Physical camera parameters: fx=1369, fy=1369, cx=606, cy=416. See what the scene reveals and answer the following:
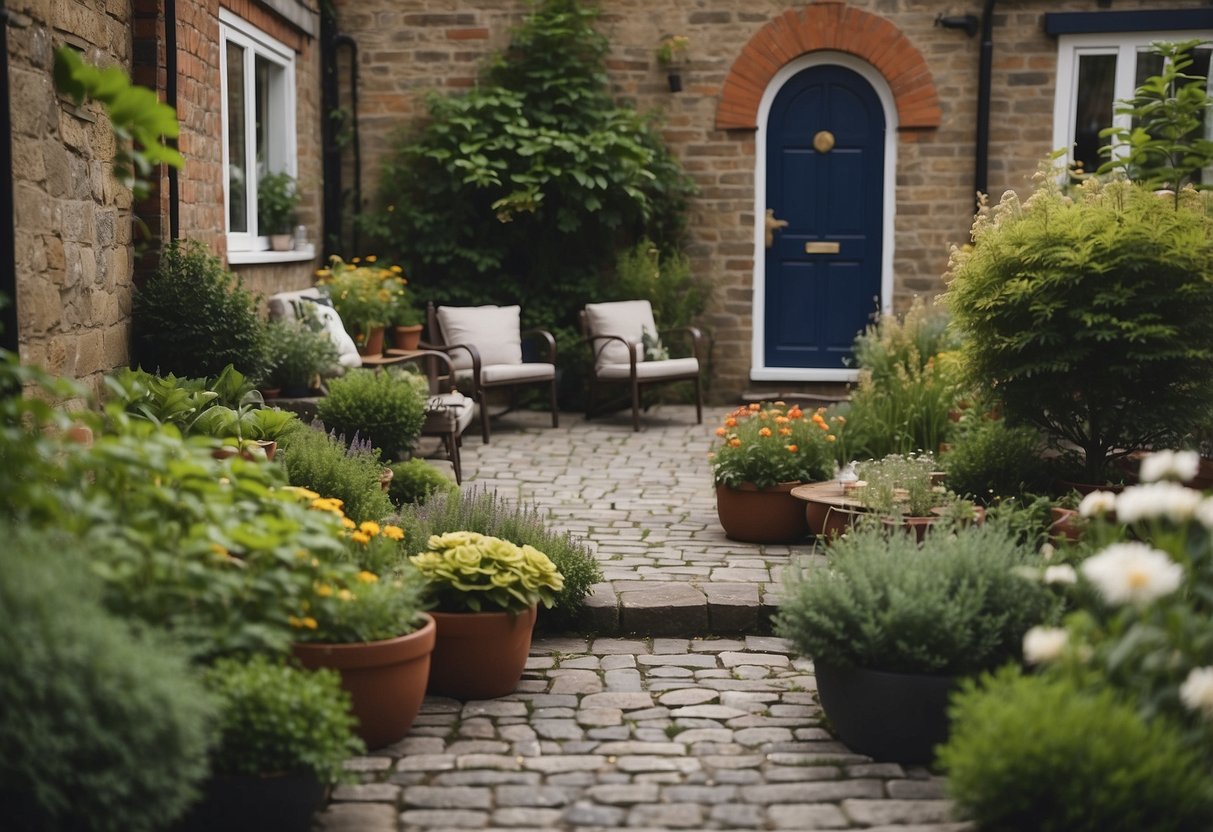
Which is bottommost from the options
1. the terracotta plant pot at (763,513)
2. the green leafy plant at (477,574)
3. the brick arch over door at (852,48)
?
the terracotta plant pot at (763,513)

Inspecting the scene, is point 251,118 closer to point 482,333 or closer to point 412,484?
point 482,333

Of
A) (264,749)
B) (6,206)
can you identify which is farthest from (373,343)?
(264,749)

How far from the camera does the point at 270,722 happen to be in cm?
308

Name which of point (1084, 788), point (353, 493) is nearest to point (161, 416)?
point (353, 493)

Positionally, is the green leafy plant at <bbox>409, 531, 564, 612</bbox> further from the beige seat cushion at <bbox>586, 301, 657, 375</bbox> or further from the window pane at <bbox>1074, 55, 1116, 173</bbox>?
the window pane at <bbox>1074, 55, 1116, 173</bbox>

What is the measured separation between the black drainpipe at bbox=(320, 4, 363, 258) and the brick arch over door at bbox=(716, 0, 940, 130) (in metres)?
3.10

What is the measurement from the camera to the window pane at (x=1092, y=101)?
1058 cm

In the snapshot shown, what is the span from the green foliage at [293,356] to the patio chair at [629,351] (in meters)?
2.86

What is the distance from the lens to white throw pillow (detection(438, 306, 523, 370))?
9719 millimetres

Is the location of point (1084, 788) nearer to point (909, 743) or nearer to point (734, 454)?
point (909, 743)

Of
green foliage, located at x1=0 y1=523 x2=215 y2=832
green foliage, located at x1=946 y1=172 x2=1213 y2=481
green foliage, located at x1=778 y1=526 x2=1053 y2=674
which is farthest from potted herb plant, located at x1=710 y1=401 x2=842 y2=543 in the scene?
green foliage, located at x1=0 y1=523 x2=215 y2=832

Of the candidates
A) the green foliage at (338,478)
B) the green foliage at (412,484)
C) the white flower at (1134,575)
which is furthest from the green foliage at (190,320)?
the white flower at (1134,575)

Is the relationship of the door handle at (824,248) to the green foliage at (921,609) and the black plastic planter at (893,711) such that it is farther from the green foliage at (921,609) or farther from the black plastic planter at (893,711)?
the black plastic planter at (893,711)

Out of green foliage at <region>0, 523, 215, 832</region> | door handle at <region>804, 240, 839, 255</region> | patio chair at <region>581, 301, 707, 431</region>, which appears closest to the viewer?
green foliage at <region>0, 523, 215, 832</region>
